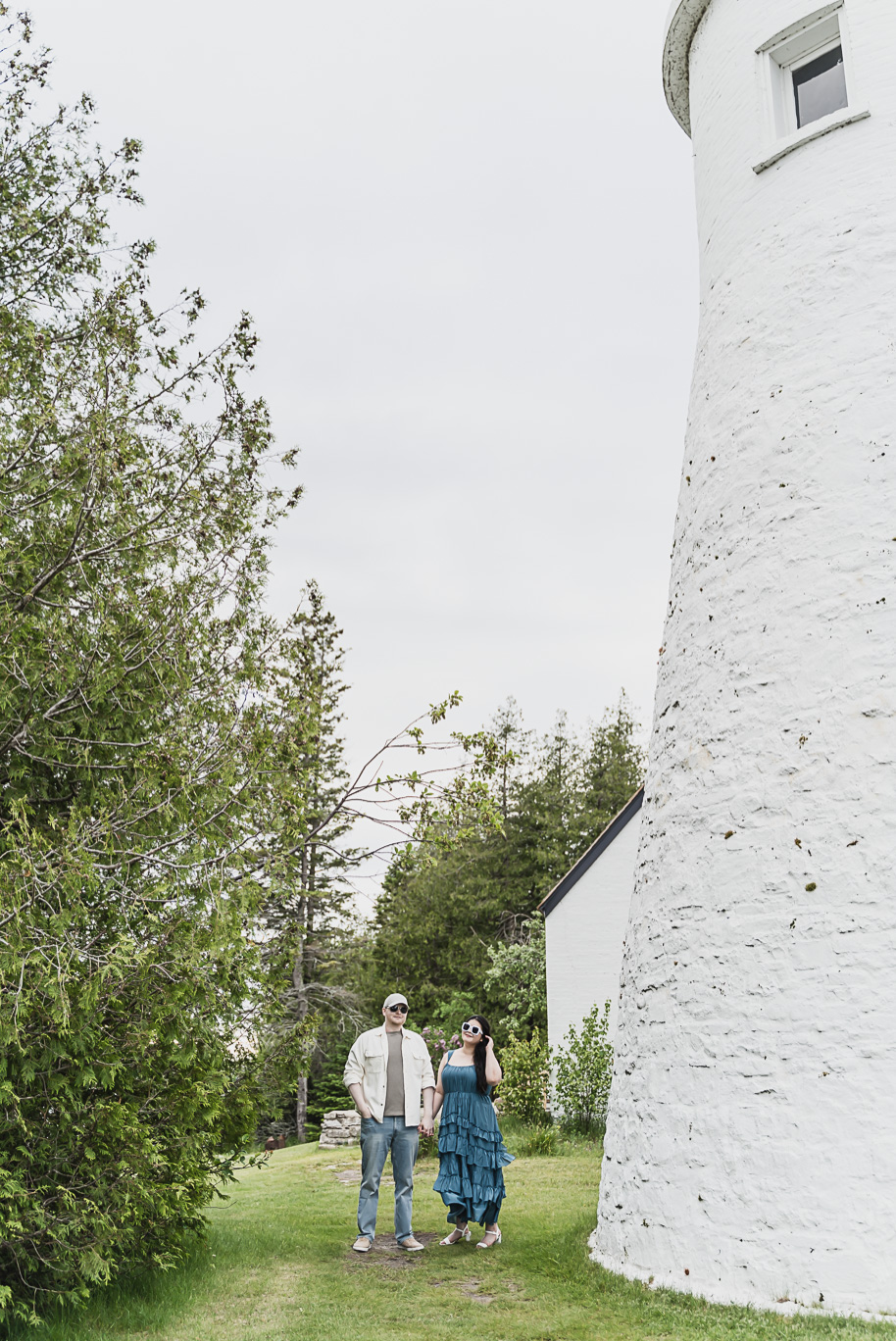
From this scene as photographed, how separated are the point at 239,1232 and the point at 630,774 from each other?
30.7 m

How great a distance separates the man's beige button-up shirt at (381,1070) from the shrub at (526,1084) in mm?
8896

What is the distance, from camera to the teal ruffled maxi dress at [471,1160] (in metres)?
7.11

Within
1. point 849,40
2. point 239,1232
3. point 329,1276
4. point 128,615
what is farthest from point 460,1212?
point 849,40

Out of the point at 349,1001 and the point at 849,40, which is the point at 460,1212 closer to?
the point at 849,40

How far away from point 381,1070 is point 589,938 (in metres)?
9.67

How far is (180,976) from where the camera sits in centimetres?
567

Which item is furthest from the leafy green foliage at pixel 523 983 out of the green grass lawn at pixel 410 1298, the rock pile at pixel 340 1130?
the green grass lawn at pixel 410 1298

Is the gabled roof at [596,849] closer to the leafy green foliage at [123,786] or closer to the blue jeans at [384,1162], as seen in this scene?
the blue jeans at [384,1162]

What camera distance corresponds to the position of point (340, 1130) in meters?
17.1

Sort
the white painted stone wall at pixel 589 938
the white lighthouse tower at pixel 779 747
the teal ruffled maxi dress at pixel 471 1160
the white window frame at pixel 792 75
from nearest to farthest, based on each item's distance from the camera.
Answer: the white lighthouse tower at pixel 779 747 < the white window frame at pixel 792 75 < the teal ruffled maxi dress at pixel 471 1160 < the white painted stone wall at pixel 589 938

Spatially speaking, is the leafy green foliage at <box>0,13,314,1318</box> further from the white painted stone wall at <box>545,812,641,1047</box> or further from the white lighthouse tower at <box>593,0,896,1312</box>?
the white painted stone wall at <box>545,812,641,1047</box>

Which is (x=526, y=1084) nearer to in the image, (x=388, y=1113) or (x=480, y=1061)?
(x=480, y=1061)

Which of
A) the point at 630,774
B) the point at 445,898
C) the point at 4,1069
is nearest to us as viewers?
the point at 4,1069

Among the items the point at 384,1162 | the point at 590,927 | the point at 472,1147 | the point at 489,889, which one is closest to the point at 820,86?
the point at 472,1147
